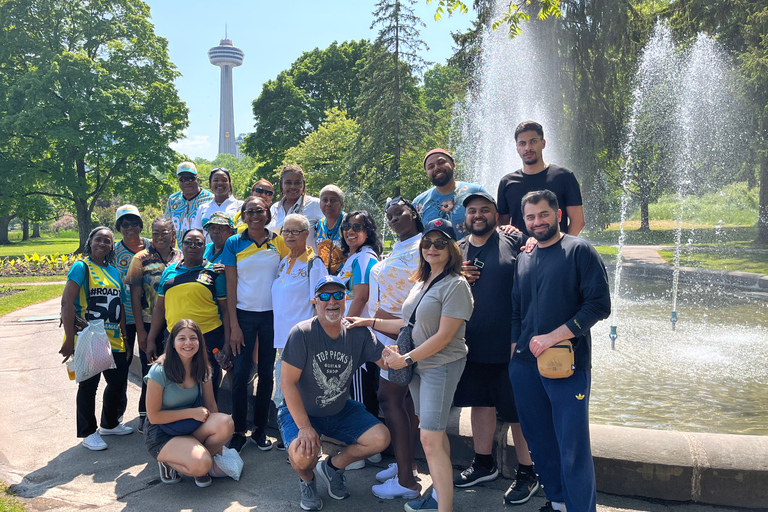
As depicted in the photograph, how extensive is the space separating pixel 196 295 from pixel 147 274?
0.82m

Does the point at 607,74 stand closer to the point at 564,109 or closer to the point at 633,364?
the point at 564,109

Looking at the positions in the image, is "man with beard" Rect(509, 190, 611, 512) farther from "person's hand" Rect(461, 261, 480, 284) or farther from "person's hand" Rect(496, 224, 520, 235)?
"person's hand" Rect(496, 224, 520, 235)

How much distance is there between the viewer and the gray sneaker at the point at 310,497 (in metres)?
3.79

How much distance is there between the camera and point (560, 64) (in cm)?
2338

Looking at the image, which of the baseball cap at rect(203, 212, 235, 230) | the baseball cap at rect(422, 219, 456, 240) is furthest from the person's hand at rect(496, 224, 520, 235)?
the baseball cap at rect(203, 212, 235, 230)

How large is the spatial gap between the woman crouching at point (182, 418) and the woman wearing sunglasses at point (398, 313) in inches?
49.8

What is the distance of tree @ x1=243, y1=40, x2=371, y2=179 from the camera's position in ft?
144

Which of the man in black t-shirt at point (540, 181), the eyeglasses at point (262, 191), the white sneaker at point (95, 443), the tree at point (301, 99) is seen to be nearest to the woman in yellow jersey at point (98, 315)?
the white sneaker at point (95, 443)

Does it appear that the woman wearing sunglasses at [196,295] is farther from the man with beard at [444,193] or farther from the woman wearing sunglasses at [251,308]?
the man with beard at [444,193]

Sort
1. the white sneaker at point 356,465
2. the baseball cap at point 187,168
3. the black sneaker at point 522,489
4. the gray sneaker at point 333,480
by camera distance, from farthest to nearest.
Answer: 1. the baseball cap at point 187,168
2. the white sneaker at point 356,465
3. the gray sneaker at point 333,480
4. the black sneaker at point 522,489

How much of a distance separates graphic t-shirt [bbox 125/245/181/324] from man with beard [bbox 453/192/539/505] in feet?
9.43

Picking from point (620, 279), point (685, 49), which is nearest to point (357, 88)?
point (685, 49)

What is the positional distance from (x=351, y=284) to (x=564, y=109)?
73.2 ft

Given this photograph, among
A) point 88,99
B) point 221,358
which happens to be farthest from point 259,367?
point 88,99
